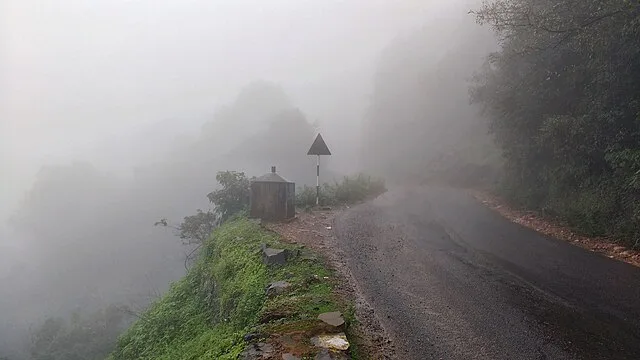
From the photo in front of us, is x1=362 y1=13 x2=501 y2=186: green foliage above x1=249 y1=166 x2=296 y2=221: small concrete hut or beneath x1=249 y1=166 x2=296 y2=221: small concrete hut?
above

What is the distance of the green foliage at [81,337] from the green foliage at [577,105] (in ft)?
84.8

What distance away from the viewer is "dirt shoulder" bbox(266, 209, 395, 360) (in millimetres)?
4898

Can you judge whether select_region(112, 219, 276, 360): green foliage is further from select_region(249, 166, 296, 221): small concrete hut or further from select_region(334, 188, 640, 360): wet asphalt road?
select_region(334, 188, 640, 360): wet asphalt road

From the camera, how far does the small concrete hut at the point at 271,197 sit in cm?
1248

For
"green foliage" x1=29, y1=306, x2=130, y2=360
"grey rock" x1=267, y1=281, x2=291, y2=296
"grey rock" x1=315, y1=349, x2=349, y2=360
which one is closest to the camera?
"grey rock" x1=315, y1=349, x2=349, y2=360

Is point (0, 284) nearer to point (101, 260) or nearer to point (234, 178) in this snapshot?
point (101, 260)

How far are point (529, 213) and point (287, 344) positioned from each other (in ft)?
43.1

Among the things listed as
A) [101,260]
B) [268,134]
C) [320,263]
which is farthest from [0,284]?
[320,263]

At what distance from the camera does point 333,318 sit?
518cm

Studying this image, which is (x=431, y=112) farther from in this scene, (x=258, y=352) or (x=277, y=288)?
(x=258, y=352)

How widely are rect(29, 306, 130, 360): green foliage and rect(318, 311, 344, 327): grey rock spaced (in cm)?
2474

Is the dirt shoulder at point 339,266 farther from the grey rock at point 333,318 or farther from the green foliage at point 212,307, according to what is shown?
the green foliage at point 212,307

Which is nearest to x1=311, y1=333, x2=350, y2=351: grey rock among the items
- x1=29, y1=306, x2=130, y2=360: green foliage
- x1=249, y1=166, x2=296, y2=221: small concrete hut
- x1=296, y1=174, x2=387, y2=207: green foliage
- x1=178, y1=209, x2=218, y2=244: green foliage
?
x1=249, y1=166, x2=296, y2=221: small concrete hut

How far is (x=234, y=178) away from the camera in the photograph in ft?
54.9
